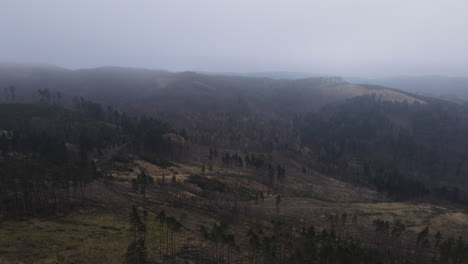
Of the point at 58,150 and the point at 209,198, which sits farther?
the point at 58,150

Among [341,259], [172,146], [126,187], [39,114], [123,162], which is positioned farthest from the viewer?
[39,114]

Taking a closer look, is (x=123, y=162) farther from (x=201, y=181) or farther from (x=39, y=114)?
(x=39, y=114)

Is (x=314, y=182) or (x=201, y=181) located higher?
(x=201, y=181)

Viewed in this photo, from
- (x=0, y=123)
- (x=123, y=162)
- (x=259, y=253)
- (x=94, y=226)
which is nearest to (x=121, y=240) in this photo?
(x=94, y=226)

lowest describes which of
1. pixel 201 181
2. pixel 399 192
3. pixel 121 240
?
pixel 399 192

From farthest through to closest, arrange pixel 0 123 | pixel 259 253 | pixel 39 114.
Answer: pixel 39 114
pixel 0 123
pixel 259 253

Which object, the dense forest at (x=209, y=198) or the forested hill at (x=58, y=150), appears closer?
the dense forest at (x=209, y=198)

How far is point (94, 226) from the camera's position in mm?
56344

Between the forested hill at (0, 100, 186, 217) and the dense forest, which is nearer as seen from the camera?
the dense forest

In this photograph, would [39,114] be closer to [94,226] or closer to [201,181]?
[201,181]

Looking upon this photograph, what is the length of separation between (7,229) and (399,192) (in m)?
162

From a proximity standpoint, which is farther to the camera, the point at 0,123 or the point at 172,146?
the point at 172,146

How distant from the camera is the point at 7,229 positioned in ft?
164

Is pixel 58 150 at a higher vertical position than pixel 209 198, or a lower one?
higher
